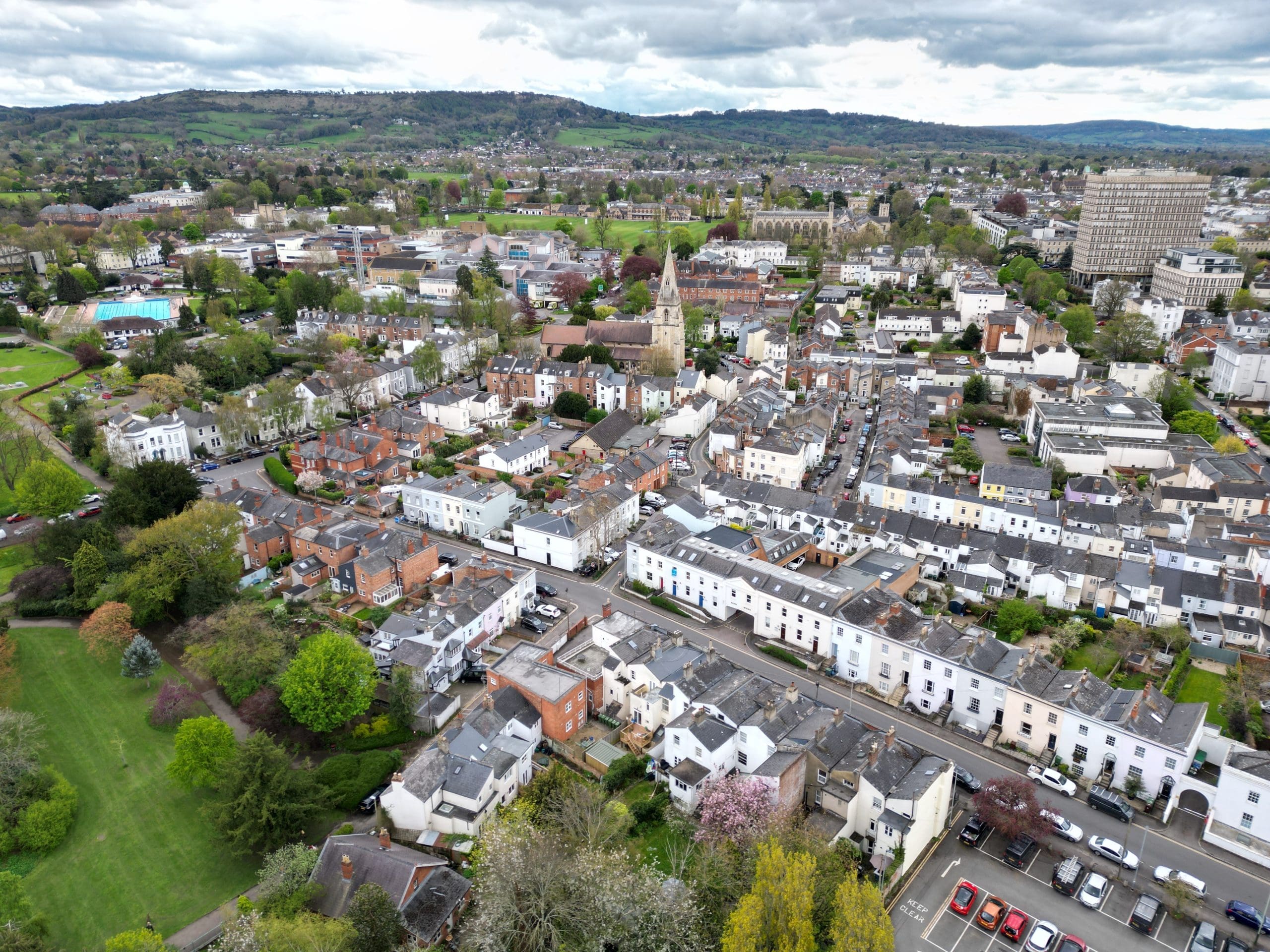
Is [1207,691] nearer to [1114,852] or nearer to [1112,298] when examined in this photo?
[1114,852]

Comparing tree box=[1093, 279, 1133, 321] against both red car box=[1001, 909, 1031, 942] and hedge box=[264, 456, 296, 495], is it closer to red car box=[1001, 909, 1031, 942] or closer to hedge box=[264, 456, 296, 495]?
red car box=[1001, 909, 1031, 942]

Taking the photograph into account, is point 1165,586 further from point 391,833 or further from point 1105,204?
point 1105,204

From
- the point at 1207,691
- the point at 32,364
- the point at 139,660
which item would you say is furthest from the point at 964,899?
the point at 32,364

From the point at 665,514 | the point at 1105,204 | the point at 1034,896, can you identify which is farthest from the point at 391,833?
the point at 1105,204

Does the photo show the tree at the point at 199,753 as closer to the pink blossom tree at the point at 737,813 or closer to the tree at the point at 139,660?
the tree at the point at 139,660

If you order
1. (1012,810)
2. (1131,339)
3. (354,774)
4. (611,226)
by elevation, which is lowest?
(354,774)

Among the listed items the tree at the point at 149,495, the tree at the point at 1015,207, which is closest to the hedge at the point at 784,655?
the tree at the point at 149,495
